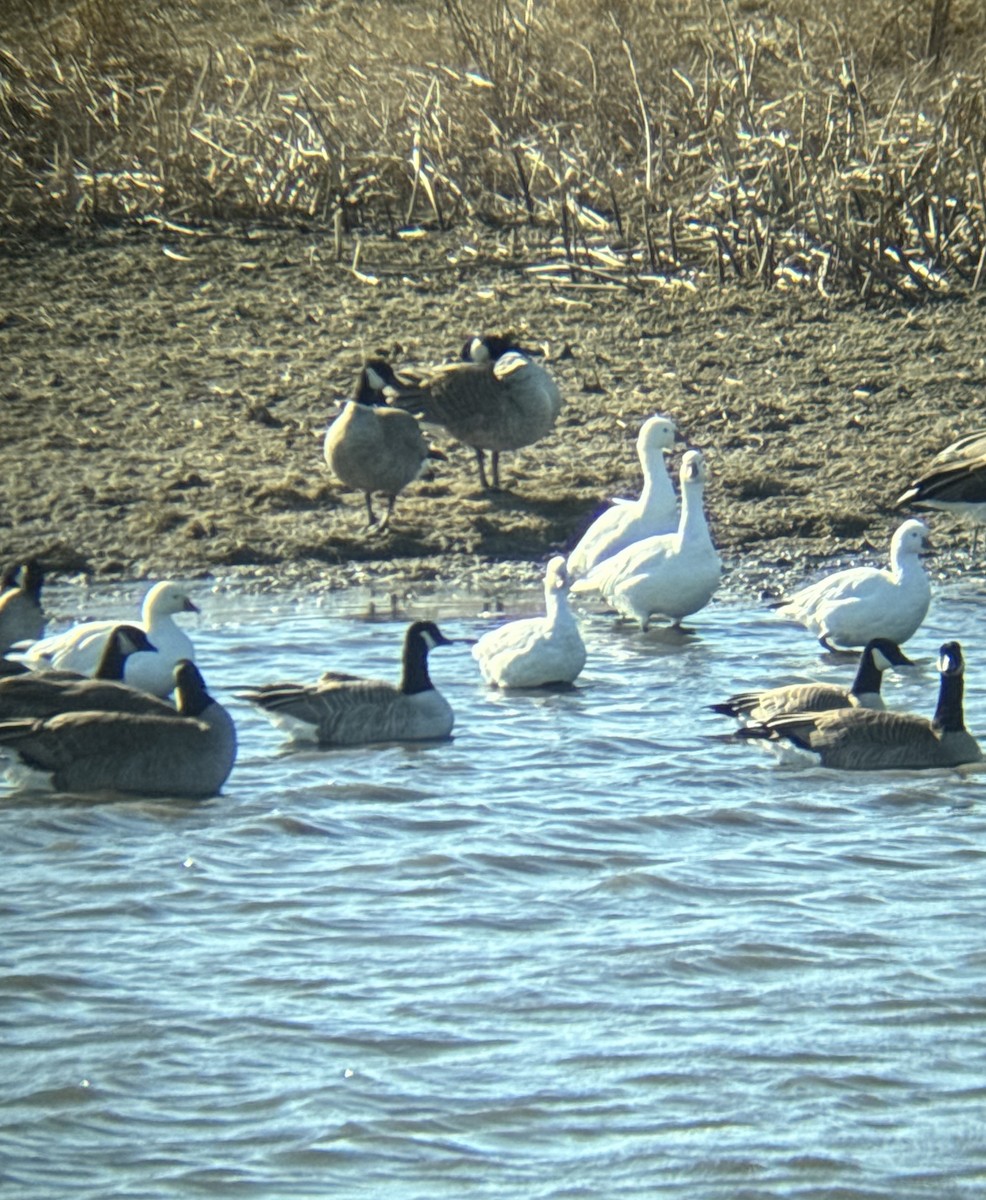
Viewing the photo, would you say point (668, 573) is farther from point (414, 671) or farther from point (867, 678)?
point (414, 671)

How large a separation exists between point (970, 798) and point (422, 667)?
7.52 feet

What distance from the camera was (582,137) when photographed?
15.9 metres

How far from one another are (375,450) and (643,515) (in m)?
1.53

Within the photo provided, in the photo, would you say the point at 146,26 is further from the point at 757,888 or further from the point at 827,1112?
the point at 827,1112

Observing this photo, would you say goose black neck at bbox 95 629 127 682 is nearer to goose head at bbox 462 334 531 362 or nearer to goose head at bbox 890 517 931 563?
goose head at bbox 890 517 931 563

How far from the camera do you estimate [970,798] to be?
7.28 meters

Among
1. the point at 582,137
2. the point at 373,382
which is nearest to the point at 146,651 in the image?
the point at 373,382

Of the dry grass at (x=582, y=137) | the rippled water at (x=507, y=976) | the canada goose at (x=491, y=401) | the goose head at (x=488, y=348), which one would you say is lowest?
the rippled water at (x=507, y=976)

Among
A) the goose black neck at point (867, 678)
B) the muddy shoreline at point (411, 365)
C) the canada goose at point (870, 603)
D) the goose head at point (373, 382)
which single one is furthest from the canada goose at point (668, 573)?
the goose head at point (373, 382)

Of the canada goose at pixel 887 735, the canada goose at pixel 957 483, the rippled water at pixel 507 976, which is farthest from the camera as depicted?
the canada goose at pixel 957 483

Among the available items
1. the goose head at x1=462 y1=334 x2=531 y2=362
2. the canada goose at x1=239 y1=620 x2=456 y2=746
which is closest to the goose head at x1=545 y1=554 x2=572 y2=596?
the canada goose at x1=239 y1=620 x2=456 y2=746

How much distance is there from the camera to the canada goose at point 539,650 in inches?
344

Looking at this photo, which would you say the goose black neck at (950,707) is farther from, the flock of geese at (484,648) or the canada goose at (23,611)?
the canada goose at (23,611)

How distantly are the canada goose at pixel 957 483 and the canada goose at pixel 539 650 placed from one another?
8.54 feet
